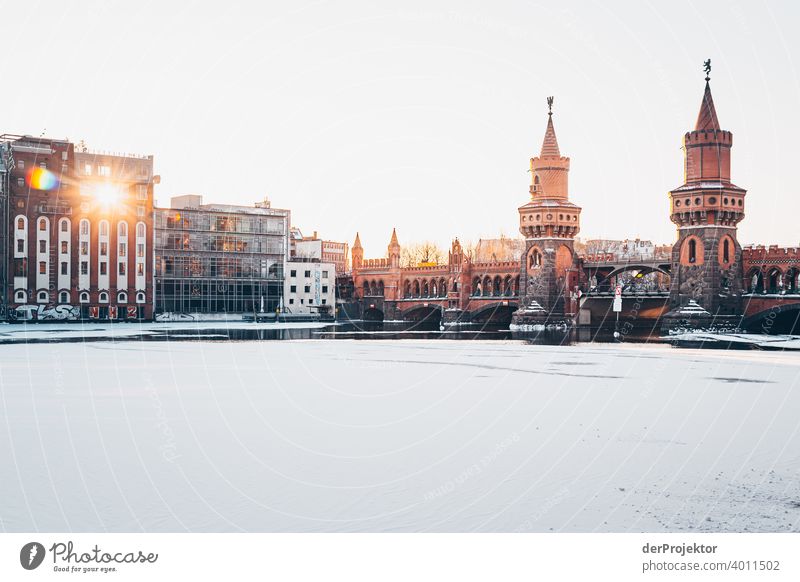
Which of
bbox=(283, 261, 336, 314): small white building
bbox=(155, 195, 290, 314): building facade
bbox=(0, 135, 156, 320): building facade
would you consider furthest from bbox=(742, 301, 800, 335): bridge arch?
bbox=(0, 135, 156, 320): building facade

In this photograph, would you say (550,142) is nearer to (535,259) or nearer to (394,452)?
(535,259)

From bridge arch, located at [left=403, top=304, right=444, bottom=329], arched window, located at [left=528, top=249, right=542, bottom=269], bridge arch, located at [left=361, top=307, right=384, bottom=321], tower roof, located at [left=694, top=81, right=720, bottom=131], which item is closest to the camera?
tower roof, located at [left=694, top=81, right=720, bottom=131]

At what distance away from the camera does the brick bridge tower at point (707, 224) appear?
267ft

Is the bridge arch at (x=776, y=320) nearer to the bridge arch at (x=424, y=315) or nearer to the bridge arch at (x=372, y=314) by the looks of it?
the bridge arch at (x=424, y=315)

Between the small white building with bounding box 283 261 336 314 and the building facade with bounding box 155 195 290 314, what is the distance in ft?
4.74

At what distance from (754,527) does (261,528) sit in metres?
6.26

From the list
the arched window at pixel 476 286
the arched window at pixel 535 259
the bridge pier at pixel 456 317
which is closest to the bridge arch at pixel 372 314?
the arched window at pixel 476 286

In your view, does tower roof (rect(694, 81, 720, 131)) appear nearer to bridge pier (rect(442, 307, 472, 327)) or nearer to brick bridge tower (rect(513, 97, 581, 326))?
brick bridge tower (rect(513, 97, 581, 326))

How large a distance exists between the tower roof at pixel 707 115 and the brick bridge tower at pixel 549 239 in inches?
790

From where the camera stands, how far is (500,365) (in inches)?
1447

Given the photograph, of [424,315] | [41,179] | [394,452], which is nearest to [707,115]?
[424,315]

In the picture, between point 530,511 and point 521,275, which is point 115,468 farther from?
point 521,275

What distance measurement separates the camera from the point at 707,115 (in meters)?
83.7

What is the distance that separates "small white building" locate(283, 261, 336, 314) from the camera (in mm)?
120000
